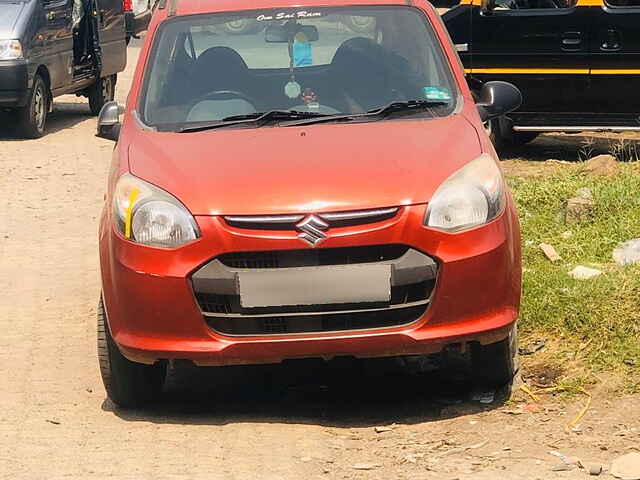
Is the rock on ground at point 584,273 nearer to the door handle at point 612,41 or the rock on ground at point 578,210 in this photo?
the rock on ground at point 578,210

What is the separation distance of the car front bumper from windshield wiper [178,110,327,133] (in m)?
0.89

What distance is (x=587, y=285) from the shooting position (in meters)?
6.91

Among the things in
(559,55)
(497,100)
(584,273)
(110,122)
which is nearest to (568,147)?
(559,55)

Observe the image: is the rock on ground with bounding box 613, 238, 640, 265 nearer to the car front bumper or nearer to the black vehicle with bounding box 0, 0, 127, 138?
the car front bumper

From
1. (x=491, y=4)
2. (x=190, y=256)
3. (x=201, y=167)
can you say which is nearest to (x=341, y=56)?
(x=201, y=167)

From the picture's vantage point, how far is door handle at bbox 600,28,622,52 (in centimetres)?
1206

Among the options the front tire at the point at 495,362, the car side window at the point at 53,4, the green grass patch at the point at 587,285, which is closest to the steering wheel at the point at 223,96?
the front tire at the point at 495,362

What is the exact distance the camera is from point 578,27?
39.8 feet

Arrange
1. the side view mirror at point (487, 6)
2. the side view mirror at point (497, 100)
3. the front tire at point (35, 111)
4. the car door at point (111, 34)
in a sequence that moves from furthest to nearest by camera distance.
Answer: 1. the car door at point (111, 34)
2. the front tire at point (35, 111)
3. the side view mirror at point (487, 6)
4. the side view mirror at point (497, 100)

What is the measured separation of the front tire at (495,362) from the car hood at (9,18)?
10037 millimetres

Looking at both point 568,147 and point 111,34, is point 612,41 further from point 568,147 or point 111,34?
point 111,34

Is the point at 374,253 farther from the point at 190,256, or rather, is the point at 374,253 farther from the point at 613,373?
the point at 613,373

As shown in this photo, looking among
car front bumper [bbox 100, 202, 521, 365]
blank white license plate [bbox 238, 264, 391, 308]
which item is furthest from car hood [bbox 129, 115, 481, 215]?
blank white license plate [bbox 238, 264, 391, 308]

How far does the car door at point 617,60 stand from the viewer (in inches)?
474
